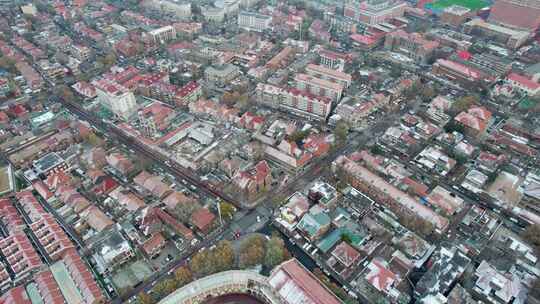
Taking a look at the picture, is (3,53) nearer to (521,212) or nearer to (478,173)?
(478,173)

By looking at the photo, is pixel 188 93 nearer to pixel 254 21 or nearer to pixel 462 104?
pixel 254 21

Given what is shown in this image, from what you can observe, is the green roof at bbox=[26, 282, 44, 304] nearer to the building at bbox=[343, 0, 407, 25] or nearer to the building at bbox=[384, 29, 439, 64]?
the building at bbox=[384, 29, 439, 64]

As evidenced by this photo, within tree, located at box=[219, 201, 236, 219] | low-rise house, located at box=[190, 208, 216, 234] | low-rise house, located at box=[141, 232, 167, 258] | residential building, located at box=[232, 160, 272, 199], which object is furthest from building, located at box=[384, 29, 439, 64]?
low-rise house, located at box=[141, 232, 167, 258]

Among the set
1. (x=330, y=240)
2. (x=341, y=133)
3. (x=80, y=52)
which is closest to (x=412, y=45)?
(x=341, y=133)

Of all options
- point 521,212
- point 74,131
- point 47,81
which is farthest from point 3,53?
point 521,212

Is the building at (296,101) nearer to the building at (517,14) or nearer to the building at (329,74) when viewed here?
the building at (329,74)
